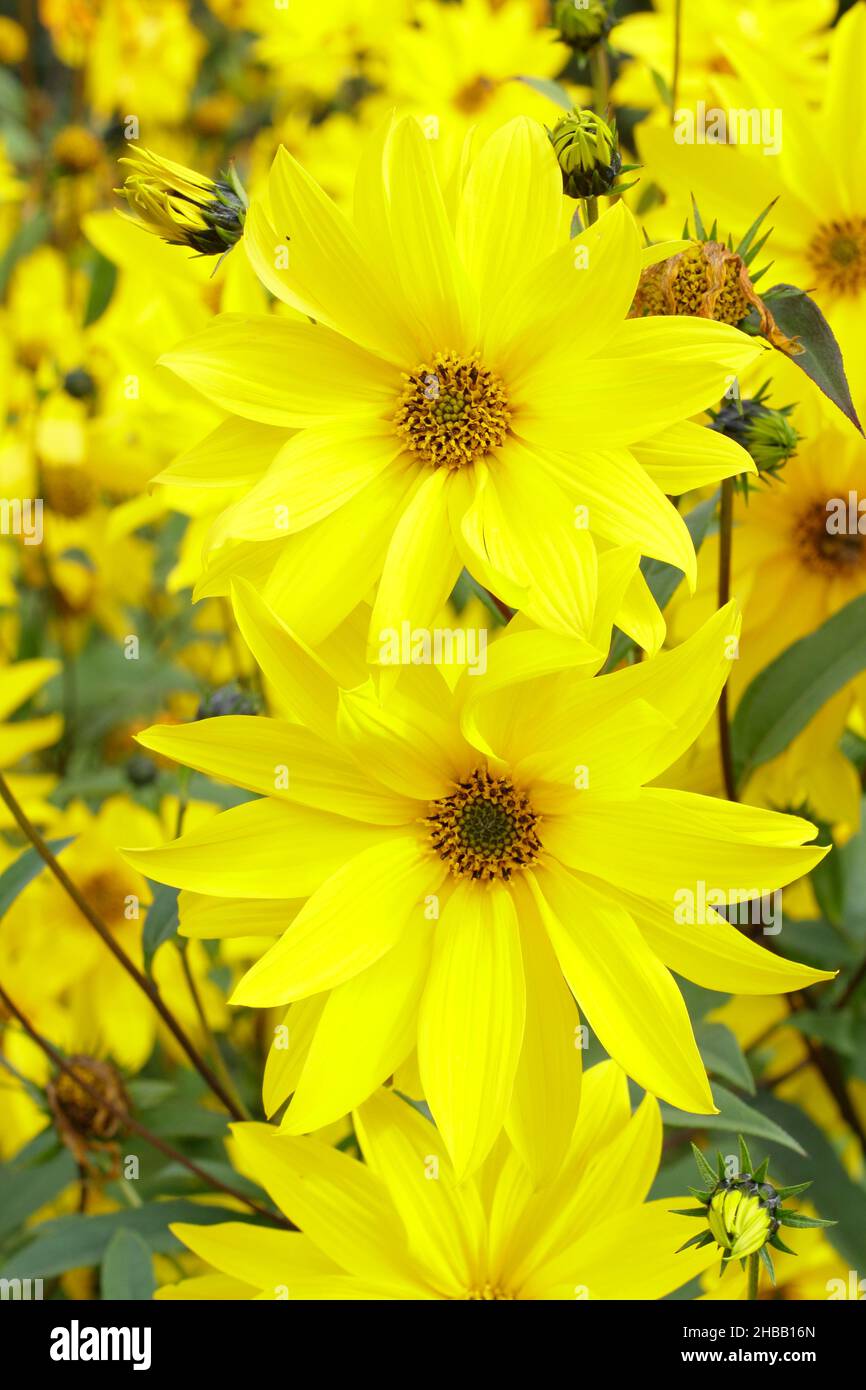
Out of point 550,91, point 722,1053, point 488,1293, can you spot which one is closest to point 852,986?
point 722,1053

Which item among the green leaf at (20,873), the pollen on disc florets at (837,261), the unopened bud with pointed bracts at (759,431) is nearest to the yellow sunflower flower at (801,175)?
the pollen on disc florets at (837,261)

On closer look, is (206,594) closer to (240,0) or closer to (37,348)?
(37,348)

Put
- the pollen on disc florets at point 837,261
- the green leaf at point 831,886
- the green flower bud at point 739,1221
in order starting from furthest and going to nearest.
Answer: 1. the green leaf at point 831,886
2. the pollen on disc florets at point 837,261
3. the green flower bud at point 739,1221

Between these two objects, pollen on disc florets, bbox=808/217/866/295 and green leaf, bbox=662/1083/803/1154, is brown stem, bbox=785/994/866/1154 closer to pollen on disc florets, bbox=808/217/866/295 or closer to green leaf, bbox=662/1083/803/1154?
green leaf, bbox=662/1083/803/1154

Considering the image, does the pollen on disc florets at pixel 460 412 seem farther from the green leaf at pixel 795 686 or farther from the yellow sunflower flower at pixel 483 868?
the green leaf at pixel 795 686

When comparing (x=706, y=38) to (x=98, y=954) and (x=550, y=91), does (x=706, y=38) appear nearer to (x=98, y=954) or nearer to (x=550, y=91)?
(x=550, y=91)

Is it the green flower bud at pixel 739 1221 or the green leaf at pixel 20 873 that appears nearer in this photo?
the green flower bud at pixel 739 1221
